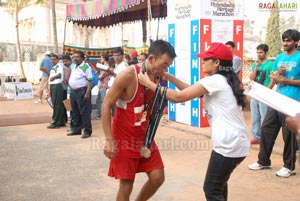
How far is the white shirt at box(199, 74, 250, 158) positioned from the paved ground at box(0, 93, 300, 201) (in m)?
1.38

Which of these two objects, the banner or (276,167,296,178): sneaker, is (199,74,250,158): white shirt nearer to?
(276,167,296,178): sneaker

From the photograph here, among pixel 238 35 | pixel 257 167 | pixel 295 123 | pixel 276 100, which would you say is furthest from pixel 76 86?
pixel 295 123

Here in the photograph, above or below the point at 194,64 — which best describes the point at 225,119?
below

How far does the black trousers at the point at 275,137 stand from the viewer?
4531 millimetres

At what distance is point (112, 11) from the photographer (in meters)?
10.8

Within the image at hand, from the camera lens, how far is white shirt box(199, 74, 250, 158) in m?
2.66

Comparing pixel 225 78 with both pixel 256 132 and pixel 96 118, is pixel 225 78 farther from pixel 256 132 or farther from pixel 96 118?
pixel 96 118

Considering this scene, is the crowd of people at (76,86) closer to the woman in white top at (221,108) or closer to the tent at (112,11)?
the tent at (112,11)

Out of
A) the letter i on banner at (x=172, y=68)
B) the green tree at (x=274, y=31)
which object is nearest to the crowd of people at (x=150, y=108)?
the letter i on banner at (x=172, y=68)

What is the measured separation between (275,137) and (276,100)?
2866mm

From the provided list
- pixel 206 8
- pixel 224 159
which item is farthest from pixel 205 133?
pixel 224 159

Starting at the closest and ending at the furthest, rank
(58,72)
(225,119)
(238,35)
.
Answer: (225,119) → (238,35) → (58,72)

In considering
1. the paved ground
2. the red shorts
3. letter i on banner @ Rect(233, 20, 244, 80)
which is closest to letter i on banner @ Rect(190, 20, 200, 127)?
the paved ground

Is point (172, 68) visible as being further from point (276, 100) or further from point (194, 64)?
point (276, 100)
